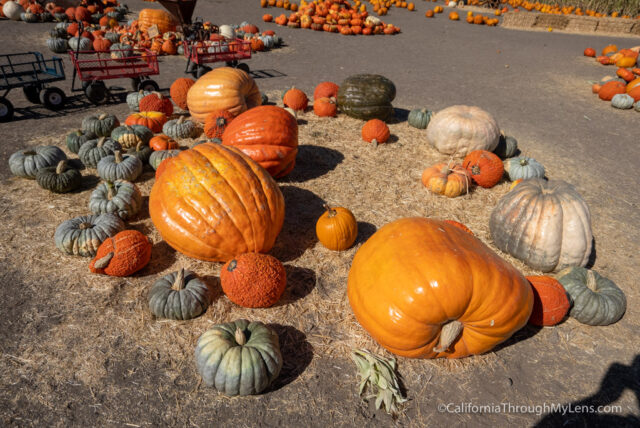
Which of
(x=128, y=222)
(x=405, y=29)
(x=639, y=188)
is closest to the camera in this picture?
(x=128, y=222)

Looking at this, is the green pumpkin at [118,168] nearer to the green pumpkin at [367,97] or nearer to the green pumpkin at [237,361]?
the green pumpkin at [237,361]

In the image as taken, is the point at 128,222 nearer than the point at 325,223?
No

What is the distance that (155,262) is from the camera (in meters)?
4.55

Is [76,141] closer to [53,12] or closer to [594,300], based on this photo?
[594,300]

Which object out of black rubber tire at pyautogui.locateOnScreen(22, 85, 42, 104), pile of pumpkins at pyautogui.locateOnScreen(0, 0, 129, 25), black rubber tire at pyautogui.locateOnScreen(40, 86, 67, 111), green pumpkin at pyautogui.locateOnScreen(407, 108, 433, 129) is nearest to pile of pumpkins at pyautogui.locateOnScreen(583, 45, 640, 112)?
green pumpkin at pyautogui.locateOnScreen(407, 108, 433, 129)

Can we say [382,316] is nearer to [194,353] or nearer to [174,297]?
[194,353]

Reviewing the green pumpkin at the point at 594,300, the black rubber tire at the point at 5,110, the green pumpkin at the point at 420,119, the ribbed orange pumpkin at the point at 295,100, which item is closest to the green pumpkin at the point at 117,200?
the ribbed orange pumpkin at the point at 295,100

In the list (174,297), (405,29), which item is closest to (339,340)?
(174,297)

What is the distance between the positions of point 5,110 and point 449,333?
9.68 meters

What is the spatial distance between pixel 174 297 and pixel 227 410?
1.28 m

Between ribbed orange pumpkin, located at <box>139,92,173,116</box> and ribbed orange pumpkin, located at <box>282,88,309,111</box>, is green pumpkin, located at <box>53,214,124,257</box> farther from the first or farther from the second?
ribbed orange pumpkin, located at <box>282,88,309,111</box>

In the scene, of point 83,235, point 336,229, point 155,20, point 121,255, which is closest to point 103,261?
point 121,255

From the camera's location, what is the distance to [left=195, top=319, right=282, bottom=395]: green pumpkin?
3096 millimetres

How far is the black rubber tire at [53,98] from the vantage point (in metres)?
8.35
